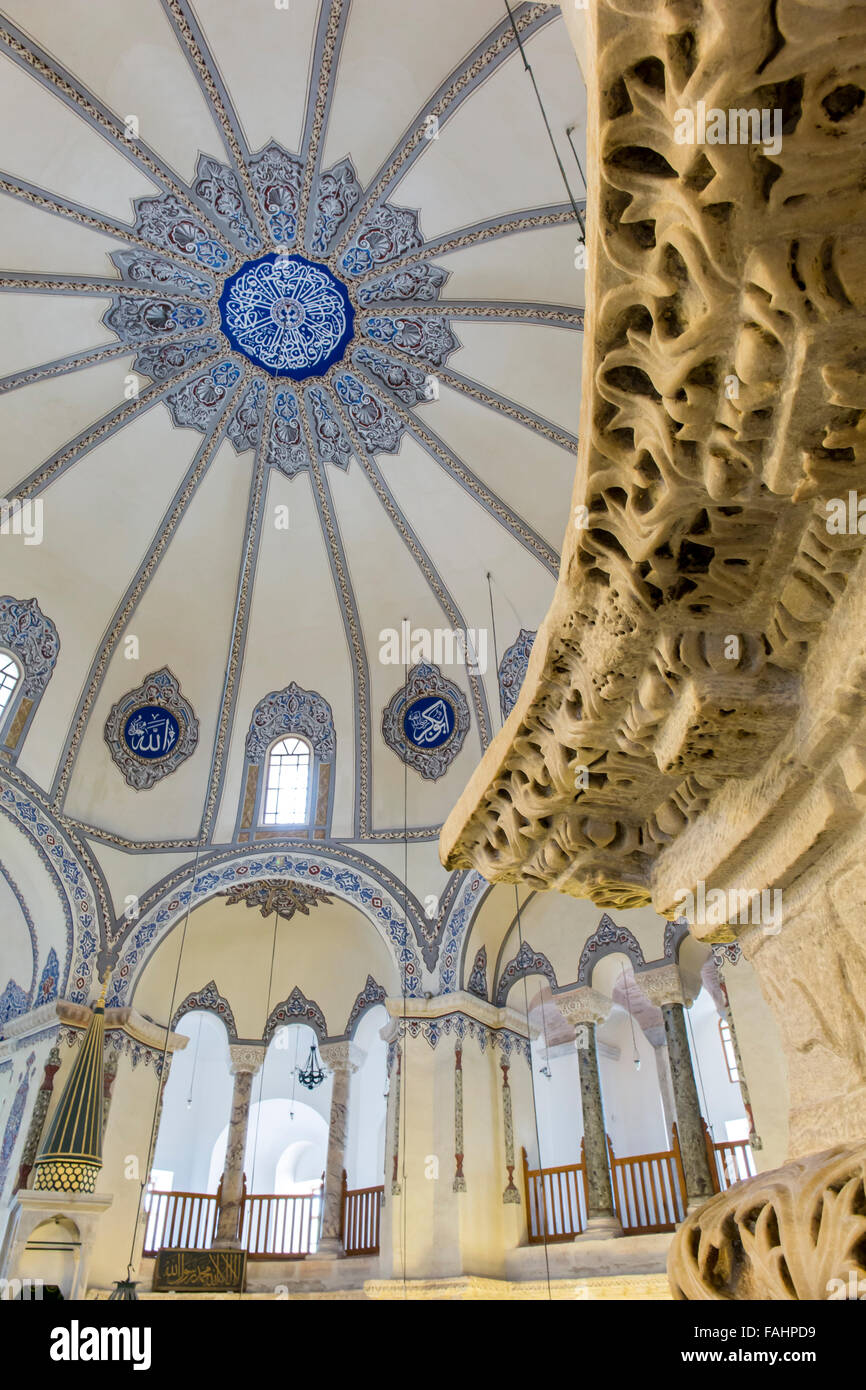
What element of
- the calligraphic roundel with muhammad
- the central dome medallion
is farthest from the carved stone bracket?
the calligraphic roundel with muhammad

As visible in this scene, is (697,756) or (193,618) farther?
(193,618)

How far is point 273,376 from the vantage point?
37.6 ft

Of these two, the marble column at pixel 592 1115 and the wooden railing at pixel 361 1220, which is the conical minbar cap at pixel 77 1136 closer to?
the wooden railing at pixel 361 1220

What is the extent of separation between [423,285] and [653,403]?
9808mm

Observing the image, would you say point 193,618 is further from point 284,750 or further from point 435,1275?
point 435,1275

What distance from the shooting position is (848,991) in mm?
1997

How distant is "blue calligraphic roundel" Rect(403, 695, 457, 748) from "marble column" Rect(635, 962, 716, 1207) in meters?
3.89

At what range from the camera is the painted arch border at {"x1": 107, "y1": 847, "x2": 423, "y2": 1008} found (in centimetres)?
1095

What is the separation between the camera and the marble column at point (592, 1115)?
9.41m

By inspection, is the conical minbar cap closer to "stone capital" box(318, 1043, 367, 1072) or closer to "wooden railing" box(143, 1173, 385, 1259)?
"wooden railing" box(143, 1173, 385, 1259)

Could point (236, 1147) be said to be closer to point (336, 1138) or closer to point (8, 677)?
point (336, 1138)
